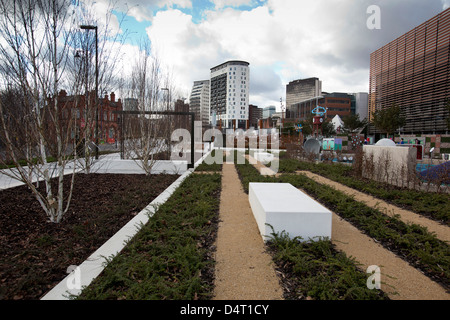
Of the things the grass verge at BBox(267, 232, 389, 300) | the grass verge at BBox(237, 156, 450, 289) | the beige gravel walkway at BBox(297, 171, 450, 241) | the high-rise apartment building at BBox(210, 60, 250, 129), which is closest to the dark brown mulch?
the grass verge at BBox(267, 232, 389, 300)

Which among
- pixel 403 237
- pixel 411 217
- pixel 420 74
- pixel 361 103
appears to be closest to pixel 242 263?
pixel 403 237

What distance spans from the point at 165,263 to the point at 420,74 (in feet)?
152

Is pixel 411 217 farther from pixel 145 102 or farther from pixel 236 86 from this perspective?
pixel 236 86

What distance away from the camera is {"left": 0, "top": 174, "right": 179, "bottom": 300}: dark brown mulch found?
2924 millimetres

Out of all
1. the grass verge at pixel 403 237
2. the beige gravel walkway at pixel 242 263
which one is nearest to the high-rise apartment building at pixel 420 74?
the grass verge at pixel 403 237

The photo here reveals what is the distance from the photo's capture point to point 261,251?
3.70m

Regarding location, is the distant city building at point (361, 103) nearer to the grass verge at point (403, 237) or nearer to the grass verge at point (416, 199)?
the grass verge at point (416, 199)

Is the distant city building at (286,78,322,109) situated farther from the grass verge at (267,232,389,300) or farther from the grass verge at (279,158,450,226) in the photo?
the grass verge at (267,232,389,300)

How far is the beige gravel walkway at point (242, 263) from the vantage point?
2684mm

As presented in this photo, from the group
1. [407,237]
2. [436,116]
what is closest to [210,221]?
[407,237]

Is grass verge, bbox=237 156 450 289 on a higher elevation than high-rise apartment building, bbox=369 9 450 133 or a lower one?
lower

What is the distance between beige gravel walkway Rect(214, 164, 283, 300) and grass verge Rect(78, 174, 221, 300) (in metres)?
0.14

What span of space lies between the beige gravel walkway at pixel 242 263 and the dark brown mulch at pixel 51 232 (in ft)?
5.84

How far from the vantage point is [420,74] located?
3778cm
